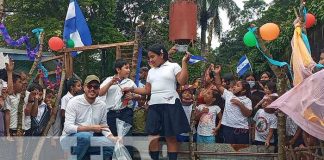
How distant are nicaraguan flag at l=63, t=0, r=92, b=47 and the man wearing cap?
3.23 metres

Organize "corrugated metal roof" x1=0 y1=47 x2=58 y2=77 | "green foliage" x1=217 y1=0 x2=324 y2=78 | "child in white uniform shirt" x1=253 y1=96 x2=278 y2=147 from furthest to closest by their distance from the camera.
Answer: "corrugated metal roof" x1=0 y1=47 x2=58 y2=77 → "green foliage" x1=217 y1=0 x2=324 y2=78 → "child in white uniform shirt" x1=253 y1=96 x2=278 y2=147

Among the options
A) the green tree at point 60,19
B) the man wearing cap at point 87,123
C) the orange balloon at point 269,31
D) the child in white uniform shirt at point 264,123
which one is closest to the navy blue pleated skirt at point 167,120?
the man wearing cap at point 87,123

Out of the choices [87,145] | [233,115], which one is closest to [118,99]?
[87,145]

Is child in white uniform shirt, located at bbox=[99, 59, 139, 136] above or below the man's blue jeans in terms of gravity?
above

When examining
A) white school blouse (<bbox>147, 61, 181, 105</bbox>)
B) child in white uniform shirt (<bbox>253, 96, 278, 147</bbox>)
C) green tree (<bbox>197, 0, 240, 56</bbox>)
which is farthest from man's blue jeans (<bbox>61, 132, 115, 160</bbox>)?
green tree (<bbox>197, 0, 240, 56</bbox>)

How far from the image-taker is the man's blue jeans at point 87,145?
4.82 meters

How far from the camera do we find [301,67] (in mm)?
4648

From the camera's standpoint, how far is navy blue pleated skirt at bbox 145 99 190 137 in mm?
5207

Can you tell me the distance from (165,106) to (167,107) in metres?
0.03

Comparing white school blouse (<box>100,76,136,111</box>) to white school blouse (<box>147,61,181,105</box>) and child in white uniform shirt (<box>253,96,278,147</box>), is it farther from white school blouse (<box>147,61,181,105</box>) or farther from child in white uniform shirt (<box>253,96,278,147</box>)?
child in white uniform shirt (<box>253,96,278,147</box>)

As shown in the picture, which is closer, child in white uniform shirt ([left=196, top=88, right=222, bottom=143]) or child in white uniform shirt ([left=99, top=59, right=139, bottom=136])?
child in white uniform shirt ([left=99, top=59, right=139, bottom=136])

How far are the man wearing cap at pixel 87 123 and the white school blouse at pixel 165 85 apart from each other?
0.61 meters

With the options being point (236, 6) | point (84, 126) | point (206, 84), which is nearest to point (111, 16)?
point (236, 6)

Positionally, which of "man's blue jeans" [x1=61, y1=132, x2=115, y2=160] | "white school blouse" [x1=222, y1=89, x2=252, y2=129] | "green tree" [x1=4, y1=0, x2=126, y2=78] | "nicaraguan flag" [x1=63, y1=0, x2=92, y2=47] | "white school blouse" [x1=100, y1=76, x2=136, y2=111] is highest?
"green tree" [x1=4, y1=0, x2=126, y2=78]
